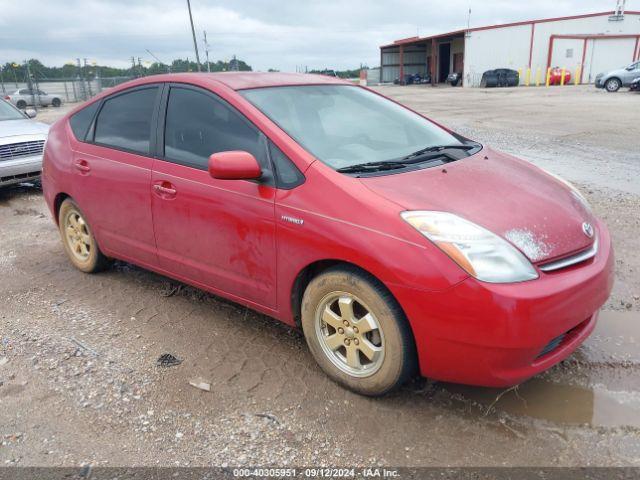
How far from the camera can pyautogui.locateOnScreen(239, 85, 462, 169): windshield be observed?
3.04 meters

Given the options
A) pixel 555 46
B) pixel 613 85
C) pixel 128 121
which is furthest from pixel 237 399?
pixel 555 46

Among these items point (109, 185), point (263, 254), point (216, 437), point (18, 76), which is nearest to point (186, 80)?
point (109, 185)

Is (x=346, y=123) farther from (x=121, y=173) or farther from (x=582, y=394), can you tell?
(x=582, y=394)

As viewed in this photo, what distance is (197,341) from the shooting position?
3.44 meters

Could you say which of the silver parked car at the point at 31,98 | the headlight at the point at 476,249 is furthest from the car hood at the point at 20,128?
the silver parked car at the point at 31,98

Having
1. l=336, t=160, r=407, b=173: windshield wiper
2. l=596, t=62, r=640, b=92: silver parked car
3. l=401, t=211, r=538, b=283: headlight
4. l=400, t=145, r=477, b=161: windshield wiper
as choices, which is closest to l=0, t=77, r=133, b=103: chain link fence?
l=596, t=62, r=640, b=92: silver parked car

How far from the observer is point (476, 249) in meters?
2.35

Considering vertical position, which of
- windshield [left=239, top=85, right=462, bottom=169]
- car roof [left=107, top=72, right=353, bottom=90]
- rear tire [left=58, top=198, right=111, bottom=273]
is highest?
car roof [left=107, top=72, right=353, bottom=90]

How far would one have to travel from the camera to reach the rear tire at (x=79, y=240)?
14.5 ft

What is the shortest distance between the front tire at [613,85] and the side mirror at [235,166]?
2892 cm

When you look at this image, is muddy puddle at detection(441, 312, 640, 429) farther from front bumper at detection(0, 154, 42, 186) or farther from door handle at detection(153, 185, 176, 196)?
front bumper at detection(0, 154, 42, 186)

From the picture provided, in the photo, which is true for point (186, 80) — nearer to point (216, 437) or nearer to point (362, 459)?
point (216, 437)

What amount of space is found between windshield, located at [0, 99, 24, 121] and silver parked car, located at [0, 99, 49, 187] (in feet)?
2.04

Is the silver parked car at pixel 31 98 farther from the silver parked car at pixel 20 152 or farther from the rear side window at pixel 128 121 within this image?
the rear side window at pixel 128 121
